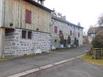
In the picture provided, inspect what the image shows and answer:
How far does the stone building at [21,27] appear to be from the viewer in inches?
890

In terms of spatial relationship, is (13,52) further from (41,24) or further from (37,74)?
(37,74)

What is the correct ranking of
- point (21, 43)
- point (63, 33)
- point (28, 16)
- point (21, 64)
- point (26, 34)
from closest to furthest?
point (21, 64), point (21, 43), point (26, 34), point (28, 16), point (63, 33)

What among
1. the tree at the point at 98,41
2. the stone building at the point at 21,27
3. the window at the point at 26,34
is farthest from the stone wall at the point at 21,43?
the tree at the point at 98,41

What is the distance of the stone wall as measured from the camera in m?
23.6

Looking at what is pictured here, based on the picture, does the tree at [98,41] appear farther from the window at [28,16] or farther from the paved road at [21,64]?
the window at [28,16]

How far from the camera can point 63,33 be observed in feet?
152

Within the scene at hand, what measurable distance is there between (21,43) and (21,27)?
1692 millimetres

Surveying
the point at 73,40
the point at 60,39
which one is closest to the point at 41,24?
the point at 60,39

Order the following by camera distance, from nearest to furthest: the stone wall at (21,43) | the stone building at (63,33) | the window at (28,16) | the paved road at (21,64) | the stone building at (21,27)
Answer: the paved road at (21,64) → the stone building at (21,27) → the stone wall at (21,43) → the window at (28,16) → the stone building at (63,33)

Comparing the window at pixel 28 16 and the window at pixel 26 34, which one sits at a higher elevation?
the window at pixel 28 16

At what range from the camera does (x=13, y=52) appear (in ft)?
77.4

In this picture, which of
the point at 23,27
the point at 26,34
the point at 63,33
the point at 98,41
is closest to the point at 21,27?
the point at 23,27

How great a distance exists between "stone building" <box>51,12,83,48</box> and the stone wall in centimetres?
1149

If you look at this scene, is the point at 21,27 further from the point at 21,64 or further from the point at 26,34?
the point at 21,64
